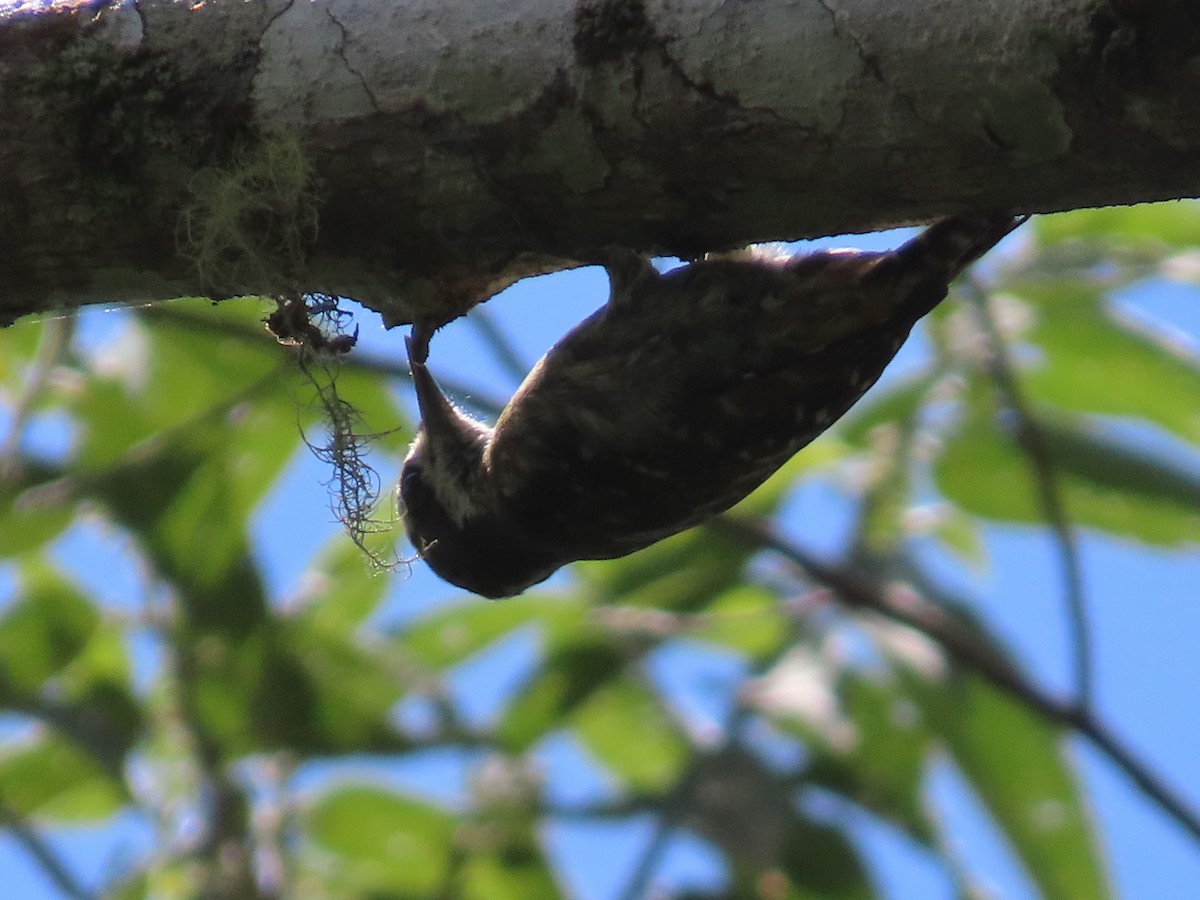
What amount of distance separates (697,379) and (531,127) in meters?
0.82

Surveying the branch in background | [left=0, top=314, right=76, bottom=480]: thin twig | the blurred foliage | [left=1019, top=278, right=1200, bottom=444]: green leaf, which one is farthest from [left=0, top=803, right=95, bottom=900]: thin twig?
[left=1019, top=278, right=1200, bottom=444]: green leaf

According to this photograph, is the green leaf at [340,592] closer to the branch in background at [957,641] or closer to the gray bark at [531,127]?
the branch in background at [957,641]

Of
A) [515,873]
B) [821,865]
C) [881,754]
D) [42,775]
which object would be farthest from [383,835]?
[881,754]

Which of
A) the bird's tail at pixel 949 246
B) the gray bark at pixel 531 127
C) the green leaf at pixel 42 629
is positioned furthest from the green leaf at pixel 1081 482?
the green leaf at pixel 42 629

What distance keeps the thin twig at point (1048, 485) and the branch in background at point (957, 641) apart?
7cm

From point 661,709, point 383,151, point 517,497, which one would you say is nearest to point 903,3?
point 383,151

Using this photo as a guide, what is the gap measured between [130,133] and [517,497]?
119 centimetres

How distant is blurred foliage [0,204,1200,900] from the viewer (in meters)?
3.90

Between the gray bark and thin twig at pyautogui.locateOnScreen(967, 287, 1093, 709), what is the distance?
171cm

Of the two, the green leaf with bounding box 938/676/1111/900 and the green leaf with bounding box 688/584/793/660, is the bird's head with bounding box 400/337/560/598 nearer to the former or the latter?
the green leaf with bounding box 688/584/793/660

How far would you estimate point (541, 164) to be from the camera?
2.05 meters

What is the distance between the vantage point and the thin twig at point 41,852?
12.3ft

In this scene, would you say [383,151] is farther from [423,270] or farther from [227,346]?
[227,346]

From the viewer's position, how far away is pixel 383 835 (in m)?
4.64
